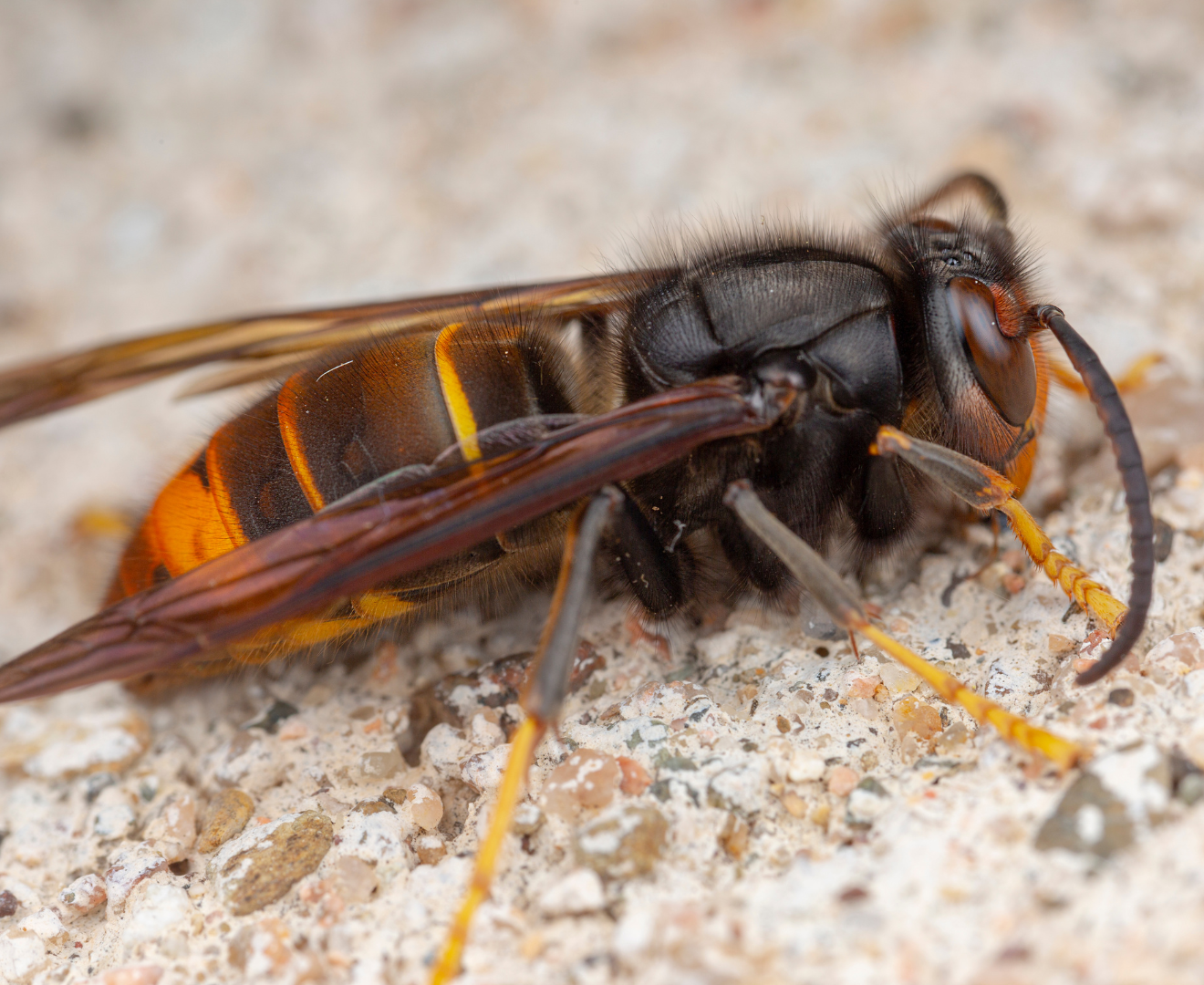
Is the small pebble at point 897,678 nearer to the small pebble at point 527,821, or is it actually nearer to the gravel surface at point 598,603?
the gravel surface at point 598,603

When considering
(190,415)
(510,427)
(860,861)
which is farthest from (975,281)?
(190,415)

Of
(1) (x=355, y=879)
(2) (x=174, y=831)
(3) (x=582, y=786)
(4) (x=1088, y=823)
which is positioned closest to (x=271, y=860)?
(1) (x=355, y=879)

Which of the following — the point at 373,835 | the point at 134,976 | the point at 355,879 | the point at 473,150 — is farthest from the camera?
the point at 473,150

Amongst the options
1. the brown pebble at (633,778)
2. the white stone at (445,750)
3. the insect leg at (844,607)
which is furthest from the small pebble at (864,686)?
the white stone at (445,750)

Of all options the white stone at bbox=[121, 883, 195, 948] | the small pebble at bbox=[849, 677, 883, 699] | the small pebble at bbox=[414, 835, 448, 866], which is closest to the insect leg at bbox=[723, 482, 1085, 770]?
the small pebble at bbox=[849, 677, 883, 699]

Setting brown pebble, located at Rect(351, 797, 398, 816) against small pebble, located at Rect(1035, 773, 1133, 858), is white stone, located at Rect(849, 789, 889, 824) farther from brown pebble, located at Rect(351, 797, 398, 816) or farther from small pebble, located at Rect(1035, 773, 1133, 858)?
brown pebble, located at Rect(351, 797, 398, 816)

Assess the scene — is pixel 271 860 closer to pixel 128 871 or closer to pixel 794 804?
pixel 128 871
